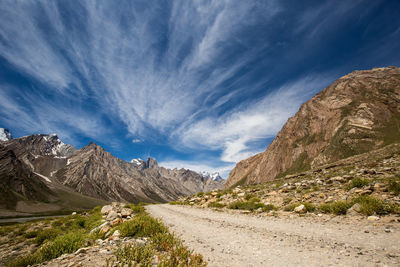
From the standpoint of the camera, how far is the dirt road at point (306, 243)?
15.4 ft

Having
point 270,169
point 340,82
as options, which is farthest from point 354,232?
point 340,82

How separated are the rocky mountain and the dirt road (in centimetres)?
10396

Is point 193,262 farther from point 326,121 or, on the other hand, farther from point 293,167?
point 326,121

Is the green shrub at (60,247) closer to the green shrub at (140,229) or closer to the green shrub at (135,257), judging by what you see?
the green shrub at (140,229)

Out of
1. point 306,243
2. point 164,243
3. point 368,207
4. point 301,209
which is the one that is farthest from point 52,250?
point 368,207

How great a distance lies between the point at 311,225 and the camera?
26.2ft

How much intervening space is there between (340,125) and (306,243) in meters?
133

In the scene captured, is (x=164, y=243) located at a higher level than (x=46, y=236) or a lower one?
higher

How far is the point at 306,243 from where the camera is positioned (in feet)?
19.6

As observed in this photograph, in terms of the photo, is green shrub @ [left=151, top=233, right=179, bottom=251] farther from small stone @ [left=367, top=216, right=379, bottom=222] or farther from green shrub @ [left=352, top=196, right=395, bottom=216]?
green shrub @ [left=352, top=196, right=395, bottom=216]

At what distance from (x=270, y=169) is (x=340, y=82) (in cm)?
8654

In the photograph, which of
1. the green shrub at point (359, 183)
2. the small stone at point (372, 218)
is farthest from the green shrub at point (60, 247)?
the green shrub at point (359, 183)

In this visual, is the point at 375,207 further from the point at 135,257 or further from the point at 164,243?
the point at 135,257

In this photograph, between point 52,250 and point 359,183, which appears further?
point 359,183
